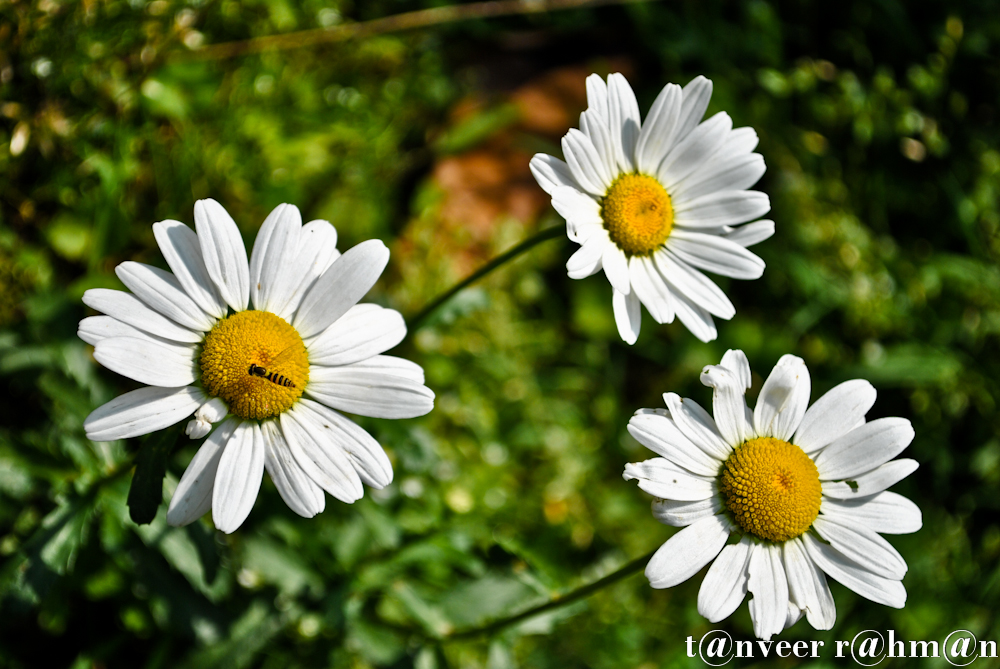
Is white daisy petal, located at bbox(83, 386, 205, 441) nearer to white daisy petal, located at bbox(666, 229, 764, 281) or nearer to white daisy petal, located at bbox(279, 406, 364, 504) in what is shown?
white daisy petal, located at bbox(279, 406, 364, 504)

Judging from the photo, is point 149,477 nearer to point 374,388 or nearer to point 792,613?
point 374,388

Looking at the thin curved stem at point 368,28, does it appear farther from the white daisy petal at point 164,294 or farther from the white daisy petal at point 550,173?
the white daisy petal at point 550,173

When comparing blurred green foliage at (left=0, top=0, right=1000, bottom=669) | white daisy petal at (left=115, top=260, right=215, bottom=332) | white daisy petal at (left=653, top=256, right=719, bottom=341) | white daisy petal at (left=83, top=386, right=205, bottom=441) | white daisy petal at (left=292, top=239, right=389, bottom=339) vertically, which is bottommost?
blurred green foliage at (left=0, top=0, right=1000, bottom=669)

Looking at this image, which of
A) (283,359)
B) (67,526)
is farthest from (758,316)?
(67,526)

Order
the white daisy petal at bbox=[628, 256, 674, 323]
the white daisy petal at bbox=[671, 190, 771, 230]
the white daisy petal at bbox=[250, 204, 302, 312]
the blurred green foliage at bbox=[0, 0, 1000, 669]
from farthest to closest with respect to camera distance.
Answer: the blurred green foliage at bbox=[0, 0, 1000, 669], the white daisy petal at bbox=[671, 190, 771, 230], the white daisy petal at bbox=[628, 256, 674, 323], the white daisy petal at bbox=[250, 204, 302, 312]

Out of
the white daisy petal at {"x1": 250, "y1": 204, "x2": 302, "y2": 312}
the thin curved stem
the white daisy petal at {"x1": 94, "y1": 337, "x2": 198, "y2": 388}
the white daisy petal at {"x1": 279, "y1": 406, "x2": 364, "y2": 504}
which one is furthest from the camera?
the thin curved stem

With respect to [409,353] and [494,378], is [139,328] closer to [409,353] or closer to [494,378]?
[409,353]

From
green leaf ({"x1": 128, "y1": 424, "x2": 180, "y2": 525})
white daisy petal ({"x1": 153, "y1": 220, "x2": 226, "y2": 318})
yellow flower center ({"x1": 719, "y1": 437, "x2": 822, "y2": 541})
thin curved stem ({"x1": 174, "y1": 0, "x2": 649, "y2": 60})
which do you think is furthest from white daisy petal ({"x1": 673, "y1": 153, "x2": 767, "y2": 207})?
thin curved stem ({"x1": 174, "y1": 0, "x2": 649, "y2": 60})
